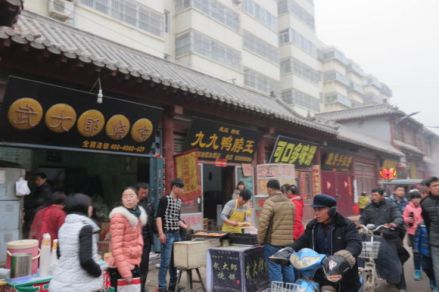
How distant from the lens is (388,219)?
6.85 m

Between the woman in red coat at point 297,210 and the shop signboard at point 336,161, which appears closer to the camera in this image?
the woman in red coat at point 297,210

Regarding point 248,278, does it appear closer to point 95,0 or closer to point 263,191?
point 263,191

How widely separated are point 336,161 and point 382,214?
11588mm

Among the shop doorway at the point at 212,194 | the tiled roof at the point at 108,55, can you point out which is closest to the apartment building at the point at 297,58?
the tiled roof at the point at 108,55

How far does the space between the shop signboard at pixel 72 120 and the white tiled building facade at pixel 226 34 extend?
36.9 ft

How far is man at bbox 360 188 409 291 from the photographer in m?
6.58

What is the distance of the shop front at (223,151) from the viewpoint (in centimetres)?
1006

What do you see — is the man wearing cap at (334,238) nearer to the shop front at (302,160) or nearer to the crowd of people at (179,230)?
the crowd of people at (179,230)

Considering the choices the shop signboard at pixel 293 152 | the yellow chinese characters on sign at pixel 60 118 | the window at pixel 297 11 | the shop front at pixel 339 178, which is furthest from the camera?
the window at pixel 297 11

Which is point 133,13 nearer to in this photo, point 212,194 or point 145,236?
point 212,194

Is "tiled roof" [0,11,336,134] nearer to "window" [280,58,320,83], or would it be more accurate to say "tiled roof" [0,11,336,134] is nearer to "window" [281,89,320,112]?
"window" [281,89,320,112]

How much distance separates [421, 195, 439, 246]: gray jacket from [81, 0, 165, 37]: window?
57.0 ft


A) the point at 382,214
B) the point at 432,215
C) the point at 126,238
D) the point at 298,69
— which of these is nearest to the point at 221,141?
→ the point at 382,214

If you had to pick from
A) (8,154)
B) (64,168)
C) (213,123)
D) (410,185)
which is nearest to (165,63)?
(213,123)
